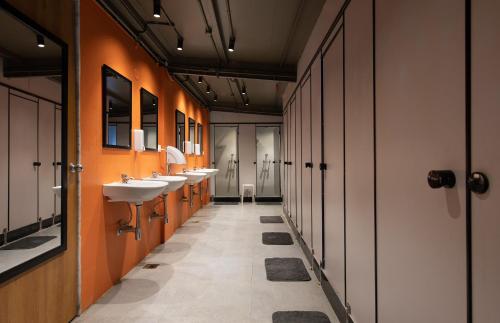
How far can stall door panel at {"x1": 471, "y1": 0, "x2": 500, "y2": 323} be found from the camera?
2.60 feet

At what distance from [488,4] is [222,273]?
3.08m

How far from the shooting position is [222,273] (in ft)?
10.4

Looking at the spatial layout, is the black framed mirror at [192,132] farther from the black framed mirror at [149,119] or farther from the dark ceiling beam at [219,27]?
the dark ceiling beam at [219,27]

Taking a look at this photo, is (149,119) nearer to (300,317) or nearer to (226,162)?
(300,317)

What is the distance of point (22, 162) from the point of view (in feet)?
6.09

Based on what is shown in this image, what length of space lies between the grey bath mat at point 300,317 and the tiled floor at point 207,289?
66mm

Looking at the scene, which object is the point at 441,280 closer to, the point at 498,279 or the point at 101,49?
the point at 498,279

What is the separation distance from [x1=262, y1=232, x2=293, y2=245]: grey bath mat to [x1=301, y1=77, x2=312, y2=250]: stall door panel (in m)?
0.56

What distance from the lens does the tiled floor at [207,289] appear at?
2.32 metres

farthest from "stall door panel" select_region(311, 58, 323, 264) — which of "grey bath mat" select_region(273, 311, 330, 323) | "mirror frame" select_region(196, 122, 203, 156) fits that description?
"mirror frame" select_region(196, 122, 203, 156)

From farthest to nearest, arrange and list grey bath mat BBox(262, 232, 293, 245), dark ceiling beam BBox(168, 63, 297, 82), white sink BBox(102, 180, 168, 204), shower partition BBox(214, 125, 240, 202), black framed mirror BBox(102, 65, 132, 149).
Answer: shower partition BBox(214, 125, 240, 202) → dark ceiling beam BBox(168, 63, 297, 82) → grey bath mat BBox(262, 232, 293, 245) → black framed mirror BBox(102, 65, 132, 149) → white sink BBox(102, 180, 168, 204)

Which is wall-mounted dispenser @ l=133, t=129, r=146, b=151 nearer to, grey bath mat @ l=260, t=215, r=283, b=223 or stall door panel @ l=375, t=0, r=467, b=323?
stall door panel @ l=375, t=0, r=467, b=323

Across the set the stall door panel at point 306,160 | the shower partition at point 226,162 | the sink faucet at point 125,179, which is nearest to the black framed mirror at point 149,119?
the sink faucet at point 125,179

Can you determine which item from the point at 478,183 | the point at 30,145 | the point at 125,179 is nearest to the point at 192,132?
the point at 125,179
